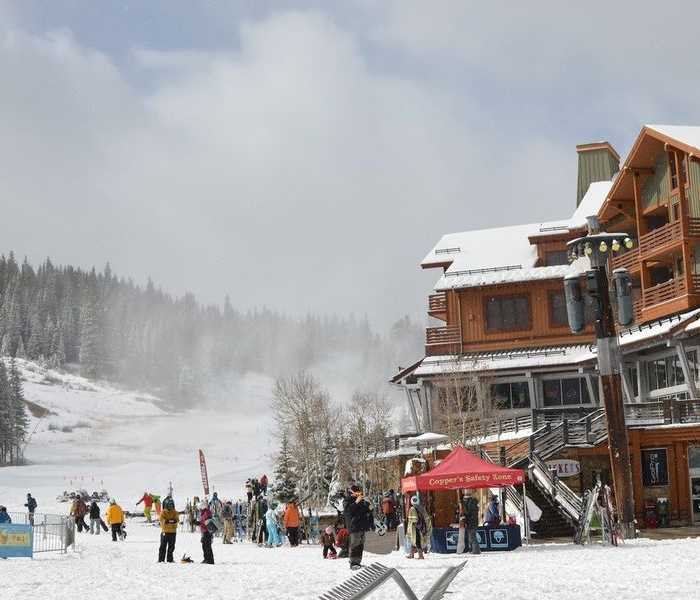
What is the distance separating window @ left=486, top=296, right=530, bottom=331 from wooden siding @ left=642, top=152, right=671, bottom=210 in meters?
8.64

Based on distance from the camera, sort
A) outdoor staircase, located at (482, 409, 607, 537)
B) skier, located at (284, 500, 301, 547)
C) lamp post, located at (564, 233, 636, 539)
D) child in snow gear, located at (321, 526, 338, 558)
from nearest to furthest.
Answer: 1. lamp post, located at (564, 233, 636, 539)
2. child in snow gear, located at (321, 526, 338, 558)
3. outdoor staircase, located at (482, 409, 607, 537)
4. skier, located at (284, 500, 301, 547)

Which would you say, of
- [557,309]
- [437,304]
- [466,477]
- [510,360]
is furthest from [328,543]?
[437,304]

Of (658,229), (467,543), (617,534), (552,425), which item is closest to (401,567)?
(467,543)

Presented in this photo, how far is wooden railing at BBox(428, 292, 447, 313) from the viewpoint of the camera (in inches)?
2002

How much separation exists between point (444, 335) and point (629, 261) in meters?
10.6

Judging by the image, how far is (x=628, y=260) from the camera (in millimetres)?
41406

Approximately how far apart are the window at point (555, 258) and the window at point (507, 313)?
6.64 ft

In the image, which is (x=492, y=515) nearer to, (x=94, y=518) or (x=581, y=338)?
(x=94, y=518)

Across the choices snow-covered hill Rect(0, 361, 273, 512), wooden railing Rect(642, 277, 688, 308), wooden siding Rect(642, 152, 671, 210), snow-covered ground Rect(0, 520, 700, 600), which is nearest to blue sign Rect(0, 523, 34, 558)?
snow-covered ground Rect(0, 520, 700, 600)

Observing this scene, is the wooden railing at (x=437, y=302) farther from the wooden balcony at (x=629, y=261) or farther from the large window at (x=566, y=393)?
the wooden balcony at (x=629, y=261)

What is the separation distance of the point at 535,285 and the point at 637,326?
7999 millimetres

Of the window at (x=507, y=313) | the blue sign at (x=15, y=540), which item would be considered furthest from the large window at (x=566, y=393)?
the blue sign at (x=15, y=540)

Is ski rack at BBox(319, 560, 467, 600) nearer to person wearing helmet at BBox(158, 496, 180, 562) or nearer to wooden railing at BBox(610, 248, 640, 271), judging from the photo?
person wearing helmet at BBox(158, 496, 180, 562)

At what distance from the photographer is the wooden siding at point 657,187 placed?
39.6 m
